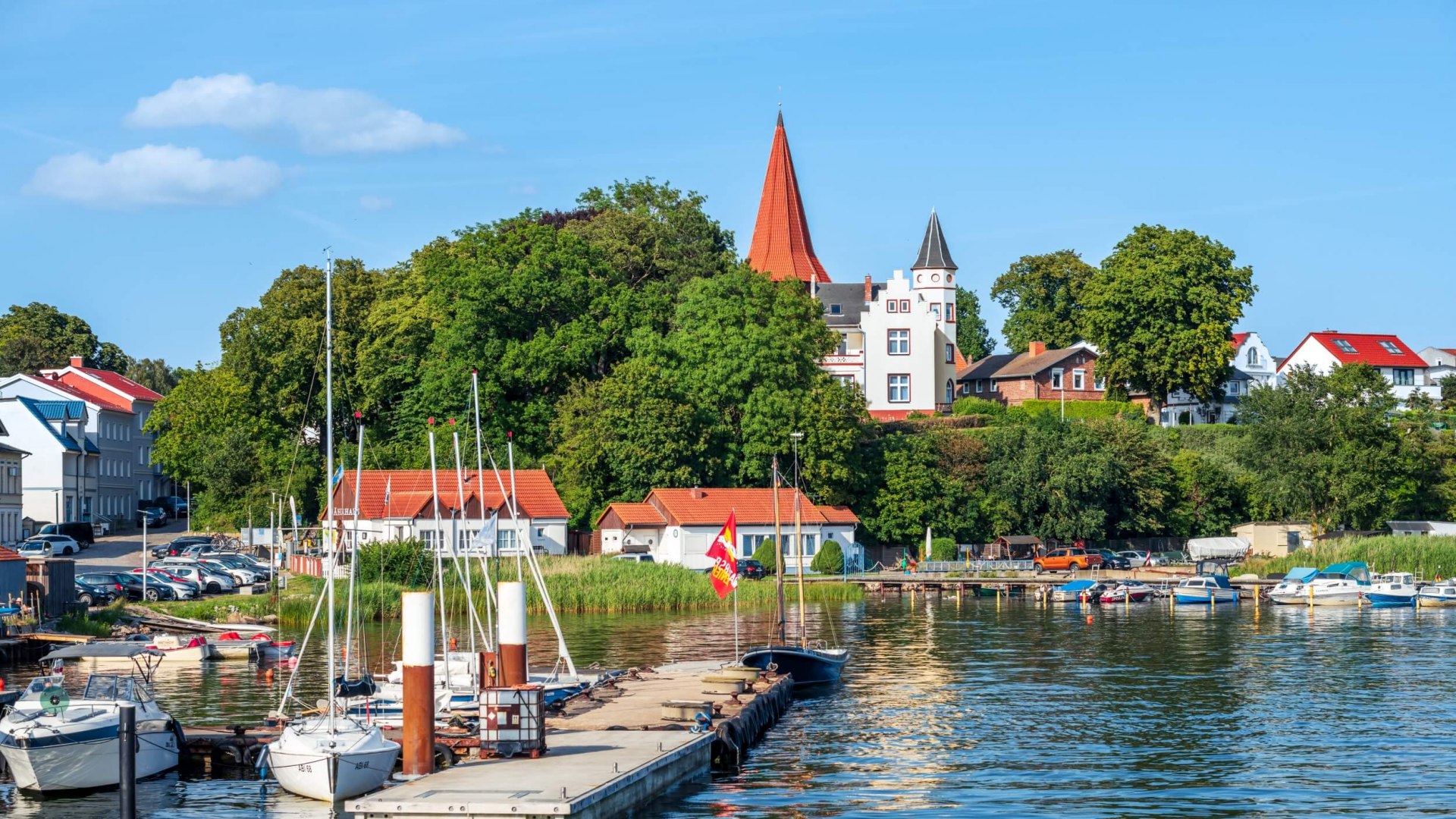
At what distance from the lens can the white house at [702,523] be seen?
87188 mm

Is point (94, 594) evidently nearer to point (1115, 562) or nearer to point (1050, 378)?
point (1115, 562)

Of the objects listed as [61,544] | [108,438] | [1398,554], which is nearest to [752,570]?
[1398,554]

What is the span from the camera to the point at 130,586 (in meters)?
68.1

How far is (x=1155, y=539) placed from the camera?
102m

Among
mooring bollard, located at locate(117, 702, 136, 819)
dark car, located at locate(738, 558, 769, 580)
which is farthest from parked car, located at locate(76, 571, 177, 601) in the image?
mooring bollard, located at locate(117, 702, 136, 819)

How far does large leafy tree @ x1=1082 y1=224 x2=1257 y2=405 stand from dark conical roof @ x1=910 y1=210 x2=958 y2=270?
15333 mm

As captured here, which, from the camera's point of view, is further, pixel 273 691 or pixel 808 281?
pixel 808 281

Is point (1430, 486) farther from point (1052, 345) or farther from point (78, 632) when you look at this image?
point (78, 632)

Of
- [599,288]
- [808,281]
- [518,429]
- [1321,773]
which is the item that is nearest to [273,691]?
[1321,773]

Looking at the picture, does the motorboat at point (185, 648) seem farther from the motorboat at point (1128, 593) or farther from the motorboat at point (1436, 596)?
the motorboat at point (1436, 596)

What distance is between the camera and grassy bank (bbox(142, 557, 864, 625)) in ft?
213

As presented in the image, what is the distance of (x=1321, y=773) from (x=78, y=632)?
41375 millimetres

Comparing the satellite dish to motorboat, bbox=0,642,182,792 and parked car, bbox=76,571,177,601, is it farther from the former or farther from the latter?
parked car, bbox=76,571,177,601

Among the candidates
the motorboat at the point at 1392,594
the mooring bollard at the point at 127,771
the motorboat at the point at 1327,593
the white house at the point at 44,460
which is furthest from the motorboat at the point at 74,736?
the white house at the point at 44,460
